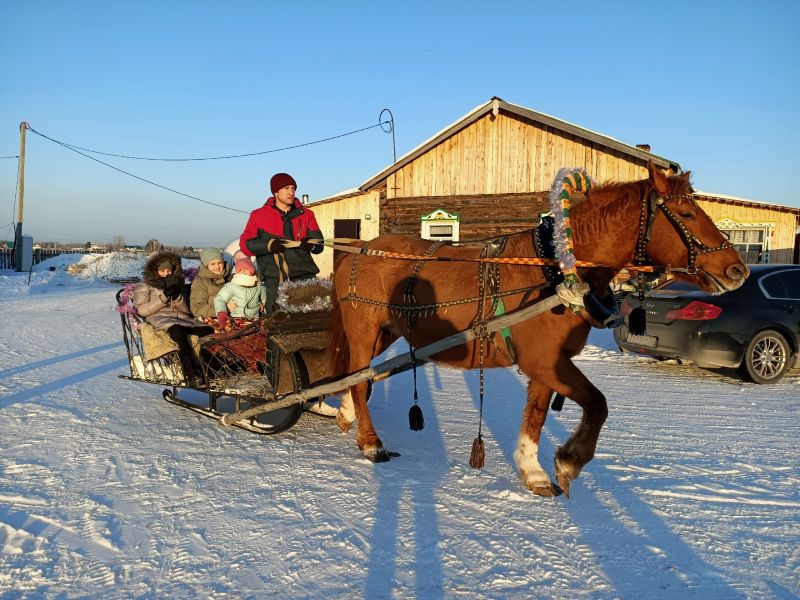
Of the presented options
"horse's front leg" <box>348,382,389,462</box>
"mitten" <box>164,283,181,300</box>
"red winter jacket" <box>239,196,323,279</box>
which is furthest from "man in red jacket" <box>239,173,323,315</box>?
"horse's front leg" <box>348,382,389,462</box>

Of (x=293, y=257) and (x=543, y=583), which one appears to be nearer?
(x=543, y=583)

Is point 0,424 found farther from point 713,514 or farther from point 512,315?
point 713,514

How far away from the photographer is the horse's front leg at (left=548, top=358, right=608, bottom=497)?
3.75 meters

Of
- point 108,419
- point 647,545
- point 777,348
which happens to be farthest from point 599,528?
point 777,348

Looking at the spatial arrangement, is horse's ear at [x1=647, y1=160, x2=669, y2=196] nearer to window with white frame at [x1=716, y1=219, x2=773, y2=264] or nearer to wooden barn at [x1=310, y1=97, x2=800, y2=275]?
wooden barn at [x1=310, y1=97, x2=800, y2=275]

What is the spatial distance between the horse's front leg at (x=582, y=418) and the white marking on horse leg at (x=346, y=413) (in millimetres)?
2157

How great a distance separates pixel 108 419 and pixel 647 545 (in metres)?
5.08

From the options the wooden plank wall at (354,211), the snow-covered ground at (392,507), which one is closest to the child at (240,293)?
the snow-covered ground at (392,507)

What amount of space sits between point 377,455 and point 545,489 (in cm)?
139

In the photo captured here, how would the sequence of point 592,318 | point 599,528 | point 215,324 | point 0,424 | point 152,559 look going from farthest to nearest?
point 215,324 → point 0,424 → point 592,318 → point 599,528 → point 152,559

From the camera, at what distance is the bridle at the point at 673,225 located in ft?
11.7

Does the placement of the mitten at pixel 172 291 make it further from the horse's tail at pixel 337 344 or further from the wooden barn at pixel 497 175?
the wooden barn at pixel 497 175

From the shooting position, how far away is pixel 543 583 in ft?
9.57

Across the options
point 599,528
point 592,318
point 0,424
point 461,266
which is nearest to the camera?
point 599,528
